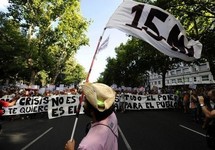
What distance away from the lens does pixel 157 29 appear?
17.5 feet

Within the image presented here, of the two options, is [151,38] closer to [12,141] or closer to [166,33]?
[166,33]

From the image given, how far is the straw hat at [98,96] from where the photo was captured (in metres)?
2.34

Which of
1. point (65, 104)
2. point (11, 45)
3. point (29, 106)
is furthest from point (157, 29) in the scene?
point (11, 45)

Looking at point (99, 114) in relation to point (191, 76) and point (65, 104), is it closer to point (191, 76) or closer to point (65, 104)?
point (65, 104)

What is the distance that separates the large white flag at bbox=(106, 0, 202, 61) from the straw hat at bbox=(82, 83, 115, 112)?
9.46ft

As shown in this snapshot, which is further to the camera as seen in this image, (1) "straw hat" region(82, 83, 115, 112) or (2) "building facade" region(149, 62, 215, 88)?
(2) "building facade" region(149, 62, 215, 88)

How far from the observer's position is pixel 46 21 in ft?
125

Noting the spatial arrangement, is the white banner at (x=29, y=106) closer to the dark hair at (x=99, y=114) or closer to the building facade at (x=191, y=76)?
the dark hair at (x=99, y=114)

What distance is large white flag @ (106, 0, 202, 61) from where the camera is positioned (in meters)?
5.23

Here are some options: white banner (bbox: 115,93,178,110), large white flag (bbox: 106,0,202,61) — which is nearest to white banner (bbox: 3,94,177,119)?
white banner (bbox: 115,93,178,110)

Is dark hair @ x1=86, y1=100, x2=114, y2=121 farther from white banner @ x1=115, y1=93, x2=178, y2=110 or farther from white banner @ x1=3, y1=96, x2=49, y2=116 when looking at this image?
white banner @ x1=115, y1=93, x2=178, y2=110

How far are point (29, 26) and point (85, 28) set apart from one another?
9.61 meters

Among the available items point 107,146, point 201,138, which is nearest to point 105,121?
point 107,146

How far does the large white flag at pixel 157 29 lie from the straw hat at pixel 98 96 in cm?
288
